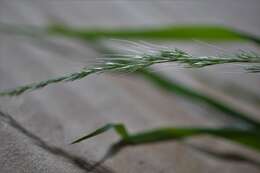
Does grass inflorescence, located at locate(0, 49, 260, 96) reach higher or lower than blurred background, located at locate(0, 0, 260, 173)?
higher

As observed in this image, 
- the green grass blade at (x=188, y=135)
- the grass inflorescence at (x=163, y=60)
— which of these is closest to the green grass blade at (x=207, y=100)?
the green grass blade at (x=188, y=135)

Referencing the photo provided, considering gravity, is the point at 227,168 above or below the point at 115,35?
below

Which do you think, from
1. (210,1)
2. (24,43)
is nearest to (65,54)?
(24,43)

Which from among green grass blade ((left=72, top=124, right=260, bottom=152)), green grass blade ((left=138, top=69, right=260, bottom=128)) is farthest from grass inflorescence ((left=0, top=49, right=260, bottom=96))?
green grass blade ((left=138, top=69, right=260, bottom=128))

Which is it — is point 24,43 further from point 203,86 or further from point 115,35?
point 203,86

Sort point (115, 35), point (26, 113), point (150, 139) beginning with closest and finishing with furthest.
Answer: point (26, 113) < point (150, 139) < point (115, 35)

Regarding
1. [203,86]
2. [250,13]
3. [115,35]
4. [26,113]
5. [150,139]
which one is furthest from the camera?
[250,13]

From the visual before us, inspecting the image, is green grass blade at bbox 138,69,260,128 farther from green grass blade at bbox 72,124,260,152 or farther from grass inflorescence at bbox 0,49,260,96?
grass inflorescence at bbox 0,49,260,96

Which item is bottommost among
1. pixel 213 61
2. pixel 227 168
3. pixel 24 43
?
pixel 227 168
